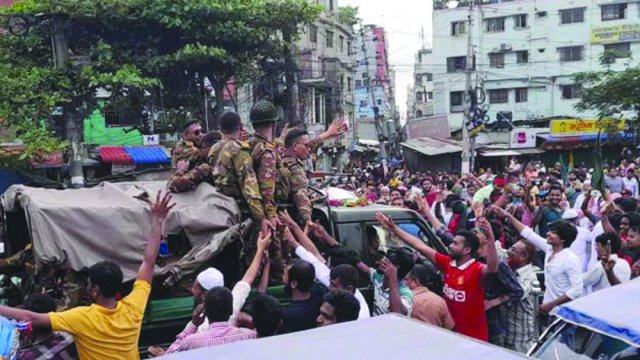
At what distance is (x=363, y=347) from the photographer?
2.38 metres

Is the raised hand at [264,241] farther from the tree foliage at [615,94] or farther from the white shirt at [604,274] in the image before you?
the tree foliage at [615,94]

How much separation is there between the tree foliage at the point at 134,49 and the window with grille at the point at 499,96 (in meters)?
26.8

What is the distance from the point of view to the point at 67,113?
16516mm

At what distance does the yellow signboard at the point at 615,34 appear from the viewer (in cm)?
4000

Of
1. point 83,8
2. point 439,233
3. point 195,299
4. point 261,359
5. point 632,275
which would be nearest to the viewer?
point 261,359

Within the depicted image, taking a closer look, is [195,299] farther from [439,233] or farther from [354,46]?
[354,46]

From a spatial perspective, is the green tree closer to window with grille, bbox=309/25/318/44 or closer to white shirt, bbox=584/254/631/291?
white shirt, bbox=584/254/631/291

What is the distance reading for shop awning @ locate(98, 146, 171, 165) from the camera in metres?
23.1

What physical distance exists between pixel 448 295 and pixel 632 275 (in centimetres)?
182

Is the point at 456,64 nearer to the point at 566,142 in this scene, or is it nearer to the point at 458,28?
the point at 458,28

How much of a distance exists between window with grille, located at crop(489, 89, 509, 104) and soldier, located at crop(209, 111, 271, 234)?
129 feet

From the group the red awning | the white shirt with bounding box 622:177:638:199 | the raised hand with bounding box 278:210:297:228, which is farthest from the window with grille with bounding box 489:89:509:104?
the raised hand with bounding box 278:210:297:228

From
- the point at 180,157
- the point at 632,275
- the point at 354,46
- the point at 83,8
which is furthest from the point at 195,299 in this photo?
the point at 354,46

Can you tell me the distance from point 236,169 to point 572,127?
34273 mm
